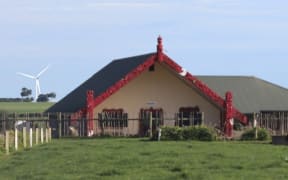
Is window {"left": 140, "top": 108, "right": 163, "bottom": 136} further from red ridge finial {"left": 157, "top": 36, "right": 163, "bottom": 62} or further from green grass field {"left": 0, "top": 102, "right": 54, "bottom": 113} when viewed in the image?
green grass field {"left": 0, "top": 102, "right": 54, "bottom": 113}

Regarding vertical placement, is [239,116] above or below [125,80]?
below

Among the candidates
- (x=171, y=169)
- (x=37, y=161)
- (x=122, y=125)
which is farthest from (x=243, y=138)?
(x=171, y=169)

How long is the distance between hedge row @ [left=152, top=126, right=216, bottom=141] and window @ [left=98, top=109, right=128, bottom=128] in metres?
8.78

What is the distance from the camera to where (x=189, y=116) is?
5088 centimetres

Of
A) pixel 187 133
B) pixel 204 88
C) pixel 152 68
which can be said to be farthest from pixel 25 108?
pixel 187 133

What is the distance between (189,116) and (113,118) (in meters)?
4.70

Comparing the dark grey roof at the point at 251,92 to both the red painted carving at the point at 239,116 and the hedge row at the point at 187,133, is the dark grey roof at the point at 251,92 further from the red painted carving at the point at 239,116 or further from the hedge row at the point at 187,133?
the hedge row at the point at 187,133

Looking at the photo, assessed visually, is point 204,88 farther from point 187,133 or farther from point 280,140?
point 280,140

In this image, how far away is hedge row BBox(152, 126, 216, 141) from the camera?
40.2 m

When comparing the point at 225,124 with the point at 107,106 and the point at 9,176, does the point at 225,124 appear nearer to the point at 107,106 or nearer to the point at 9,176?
the point at 107,106

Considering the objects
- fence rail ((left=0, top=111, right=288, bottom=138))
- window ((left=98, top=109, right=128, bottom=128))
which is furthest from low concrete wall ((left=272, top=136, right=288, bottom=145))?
window ((left=98, top=109, right=128, bottom=128))

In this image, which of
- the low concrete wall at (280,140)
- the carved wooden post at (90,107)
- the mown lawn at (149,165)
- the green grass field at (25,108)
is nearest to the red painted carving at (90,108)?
the carved wooden post at (90,107)

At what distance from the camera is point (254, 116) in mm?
50531

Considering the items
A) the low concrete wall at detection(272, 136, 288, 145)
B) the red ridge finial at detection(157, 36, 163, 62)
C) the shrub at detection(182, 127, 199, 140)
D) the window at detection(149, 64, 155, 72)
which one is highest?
the red ridge finial at detection(157, 36, 163, 62)
